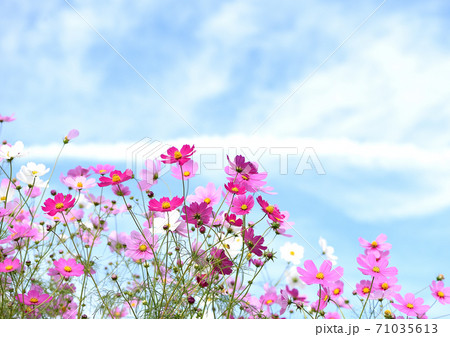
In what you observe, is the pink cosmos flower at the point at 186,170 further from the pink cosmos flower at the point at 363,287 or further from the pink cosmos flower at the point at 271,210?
the pink cosmos flower at the point at 363,287

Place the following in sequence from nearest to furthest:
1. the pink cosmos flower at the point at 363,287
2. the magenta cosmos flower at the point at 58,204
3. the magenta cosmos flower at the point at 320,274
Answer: the magenta cosmos flower at the point at 320,274, the magenta cosmos flower at the point at 58,204, the pink cosmos flower at the point at 363,287

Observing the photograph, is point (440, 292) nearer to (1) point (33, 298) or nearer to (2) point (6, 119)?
(1) point (33, 298)

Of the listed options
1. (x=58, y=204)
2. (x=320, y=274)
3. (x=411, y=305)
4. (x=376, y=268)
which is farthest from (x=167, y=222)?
(x=411, y=305)

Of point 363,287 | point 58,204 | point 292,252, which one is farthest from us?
point 292,252

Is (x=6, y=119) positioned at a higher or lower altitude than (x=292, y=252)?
higher

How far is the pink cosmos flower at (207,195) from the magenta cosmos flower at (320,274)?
291mm

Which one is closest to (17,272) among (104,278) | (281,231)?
(104,278)

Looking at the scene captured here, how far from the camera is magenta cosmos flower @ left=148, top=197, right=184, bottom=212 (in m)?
1.16

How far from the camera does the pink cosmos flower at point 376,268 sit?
1243 mm

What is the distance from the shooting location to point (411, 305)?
4.30 ft

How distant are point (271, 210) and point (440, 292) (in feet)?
1.97


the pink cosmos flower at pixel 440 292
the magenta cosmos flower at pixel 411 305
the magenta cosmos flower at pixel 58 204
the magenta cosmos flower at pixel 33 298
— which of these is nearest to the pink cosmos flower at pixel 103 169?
the magenta cosmos flower at pixel 58 204

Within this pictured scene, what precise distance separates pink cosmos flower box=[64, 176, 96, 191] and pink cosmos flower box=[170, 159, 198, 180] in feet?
1.02
